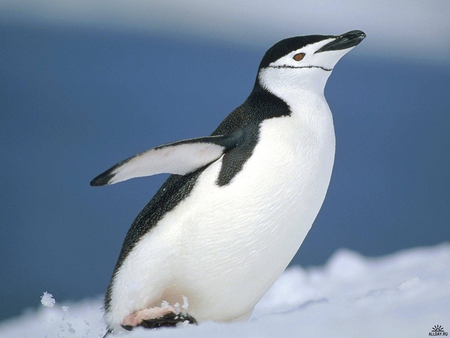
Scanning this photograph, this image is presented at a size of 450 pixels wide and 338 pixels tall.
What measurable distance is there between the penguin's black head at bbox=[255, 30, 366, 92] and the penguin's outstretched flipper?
21cm

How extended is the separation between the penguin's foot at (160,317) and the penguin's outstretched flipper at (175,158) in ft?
1.11

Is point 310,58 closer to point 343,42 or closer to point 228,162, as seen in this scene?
point 343,42

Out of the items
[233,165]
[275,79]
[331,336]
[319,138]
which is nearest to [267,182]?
[233,165]

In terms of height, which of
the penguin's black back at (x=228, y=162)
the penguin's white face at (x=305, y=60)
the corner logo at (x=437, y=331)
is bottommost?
the corner logo at (x=437, y=331)

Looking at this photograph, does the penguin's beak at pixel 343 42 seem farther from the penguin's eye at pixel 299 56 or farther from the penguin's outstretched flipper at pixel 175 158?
the penguin's outstretched flipper at pixel 175 158

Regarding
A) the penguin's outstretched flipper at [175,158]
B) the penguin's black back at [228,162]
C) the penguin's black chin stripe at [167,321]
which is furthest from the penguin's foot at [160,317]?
the penguin's outstretched flipper at [175,158]

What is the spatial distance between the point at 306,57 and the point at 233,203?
441 millimetres

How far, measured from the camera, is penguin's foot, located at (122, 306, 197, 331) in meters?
1.39

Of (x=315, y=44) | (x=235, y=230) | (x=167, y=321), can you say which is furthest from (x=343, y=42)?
(x=167, y=321)

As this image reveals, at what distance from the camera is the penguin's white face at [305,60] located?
58.0 inches

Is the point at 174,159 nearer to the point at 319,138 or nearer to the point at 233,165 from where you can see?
the point at 233,165

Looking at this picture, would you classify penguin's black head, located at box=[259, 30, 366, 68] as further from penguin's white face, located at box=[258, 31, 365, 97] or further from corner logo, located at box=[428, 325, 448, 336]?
corner logo, located at box=[428, 325, 448, 336]

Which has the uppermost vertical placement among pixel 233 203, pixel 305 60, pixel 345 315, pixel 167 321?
pixel 305 60

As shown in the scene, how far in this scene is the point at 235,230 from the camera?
4.52ft
